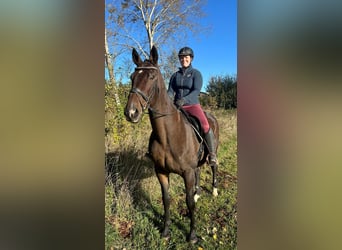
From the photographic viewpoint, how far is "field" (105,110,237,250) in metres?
1.89

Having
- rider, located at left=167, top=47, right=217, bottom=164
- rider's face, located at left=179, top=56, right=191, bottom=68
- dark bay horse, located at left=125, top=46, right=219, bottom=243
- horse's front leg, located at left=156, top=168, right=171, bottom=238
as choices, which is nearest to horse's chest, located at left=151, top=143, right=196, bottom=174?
dark bay horse, located at left=125, top=46, right=219, bottom=243

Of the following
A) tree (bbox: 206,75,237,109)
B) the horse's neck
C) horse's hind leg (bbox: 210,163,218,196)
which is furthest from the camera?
horse's hind leg (bbox: 210,163,218,196)

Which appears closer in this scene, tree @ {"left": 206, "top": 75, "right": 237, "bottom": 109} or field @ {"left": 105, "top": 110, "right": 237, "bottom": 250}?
tree @ {"left": 206, "top": 75, "right": 237, "bottom": 109}

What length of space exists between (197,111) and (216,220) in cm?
86

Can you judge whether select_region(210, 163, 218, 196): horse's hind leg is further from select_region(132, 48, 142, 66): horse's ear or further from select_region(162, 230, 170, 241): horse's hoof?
select_region(132, 48, 142, 66): horse's ear

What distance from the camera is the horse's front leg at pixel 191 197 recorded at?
1.95 m

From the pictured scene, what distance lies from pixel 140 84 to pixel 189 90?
1.23ft

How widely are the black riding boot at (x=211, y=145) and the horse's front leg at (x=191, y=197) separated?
0.61ft

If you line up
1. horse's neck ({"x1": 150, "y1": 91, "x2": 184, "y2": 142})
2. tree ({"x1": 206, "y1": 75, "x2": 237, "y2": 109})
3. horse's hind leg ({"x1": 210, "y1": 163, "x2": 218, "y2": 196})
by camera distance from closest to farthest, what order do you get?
tree ({"x1": 206, "y1": 75, "x2": 237, "y2": 109}) < horse's neck ({"x1": 150, "y1": 91, "x2": 184, "y2": 142}) < horse's hind leg ({"x1": 210, "y1": 163, "x2": 218, "y2": 196})

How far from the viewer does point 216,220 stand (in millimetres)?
1957

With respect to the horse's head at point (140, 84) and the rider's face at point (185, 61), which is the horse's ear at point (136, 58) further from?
the rider's face at point (185, 61)

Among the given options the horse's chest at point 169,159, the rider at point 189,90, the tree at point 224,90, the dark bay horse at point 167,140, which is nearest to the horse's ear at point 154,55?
the dark bay horse at point 167,140
